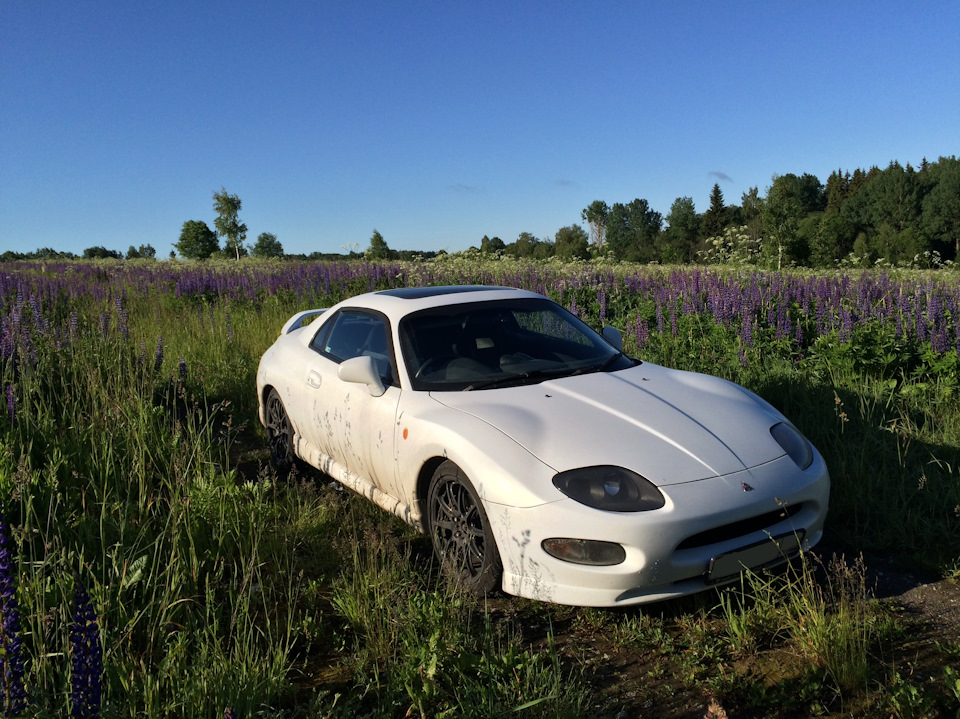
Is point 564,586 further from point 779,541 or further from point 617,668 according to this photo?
point 779,541

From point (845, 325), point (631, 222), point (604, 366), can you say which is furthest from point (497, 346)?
point (631, 222)

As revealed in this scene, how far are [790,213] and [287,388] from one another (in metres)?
78.6

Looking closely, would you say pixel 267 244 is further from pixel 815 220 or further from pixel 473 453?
pixel 473 453

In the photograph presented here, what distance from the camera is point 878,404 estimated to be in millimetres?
5754

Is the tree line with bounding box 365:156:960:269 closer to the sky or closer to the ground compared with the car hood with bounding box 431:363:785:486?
closer to the sky

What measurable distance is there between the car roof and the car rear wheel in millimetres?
1103

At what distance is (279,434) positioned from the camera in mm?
5664

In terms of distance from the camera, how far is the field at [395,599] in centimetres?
258

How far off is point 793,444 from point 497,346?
1.76m

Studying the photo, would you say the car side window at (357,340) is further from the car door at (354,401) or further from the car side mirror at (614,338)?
the car side mirror at (614,338)

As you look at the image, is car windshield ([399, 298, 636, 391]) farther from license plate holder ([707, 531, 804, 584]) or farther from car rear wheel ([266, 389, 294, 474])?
car rear wheel ([266, 389, 294, 474])

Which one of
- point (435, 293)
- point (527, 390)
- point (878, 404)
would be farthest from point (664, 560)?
point (878, 404)

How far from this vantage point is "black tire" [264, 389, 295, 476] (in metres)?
5.50

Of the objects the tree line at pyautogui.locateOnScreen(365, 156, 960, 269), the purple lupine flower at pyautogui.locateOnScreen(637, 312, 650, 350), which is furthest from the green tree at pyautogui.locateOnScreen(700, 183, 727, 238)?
the purple lupine flower at pyautogui.locateOnScreen(637, 312, 650, 350)
